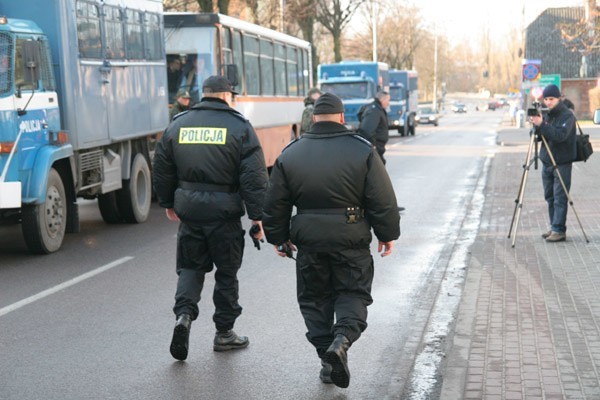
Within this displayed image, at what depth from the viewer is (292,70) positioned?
2594 centimetres

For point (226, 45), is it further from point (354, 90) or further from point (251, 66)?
point (354, 90)

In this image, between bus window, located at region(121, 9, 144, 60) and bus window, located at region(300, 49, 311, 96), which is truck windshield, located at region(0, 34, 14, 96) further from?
bus window, located at region(300, 49, 311, 96)

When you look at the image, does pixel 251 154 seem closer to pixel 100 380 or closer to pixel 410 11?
pixel 100 380

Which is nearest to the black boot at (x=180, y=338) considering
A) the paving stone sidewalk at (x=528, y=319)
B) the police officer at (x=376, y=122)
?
the paving stone sidewalk at (x=528, y=319)

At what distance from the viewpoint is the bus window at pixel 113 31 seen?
48.2 feet

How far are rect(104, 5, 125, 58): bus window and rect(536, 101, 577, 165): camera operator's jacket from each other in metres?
6.04

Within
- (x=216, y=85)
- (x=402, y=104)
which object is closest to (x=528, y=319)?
(x=216, y=85)

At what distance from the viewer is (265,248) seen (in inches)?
511

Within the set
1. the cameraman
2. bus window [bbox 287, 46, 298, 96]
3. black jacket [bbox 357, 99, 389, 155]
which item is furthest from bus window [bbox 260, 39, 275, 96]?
the cameraman

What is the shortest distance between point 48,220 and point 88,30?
2952 millimetres

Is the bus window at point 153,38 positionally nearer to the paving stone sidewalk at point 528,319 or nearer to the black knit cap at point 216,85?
the paving stone sidewalk at point 528,319

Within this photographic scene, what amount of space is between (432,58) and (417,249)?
11669 centimetres

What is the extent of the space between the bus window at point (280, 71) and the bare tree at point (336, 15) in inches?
1540

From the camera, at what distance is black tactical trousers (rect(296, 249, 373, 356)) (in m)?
6.16
